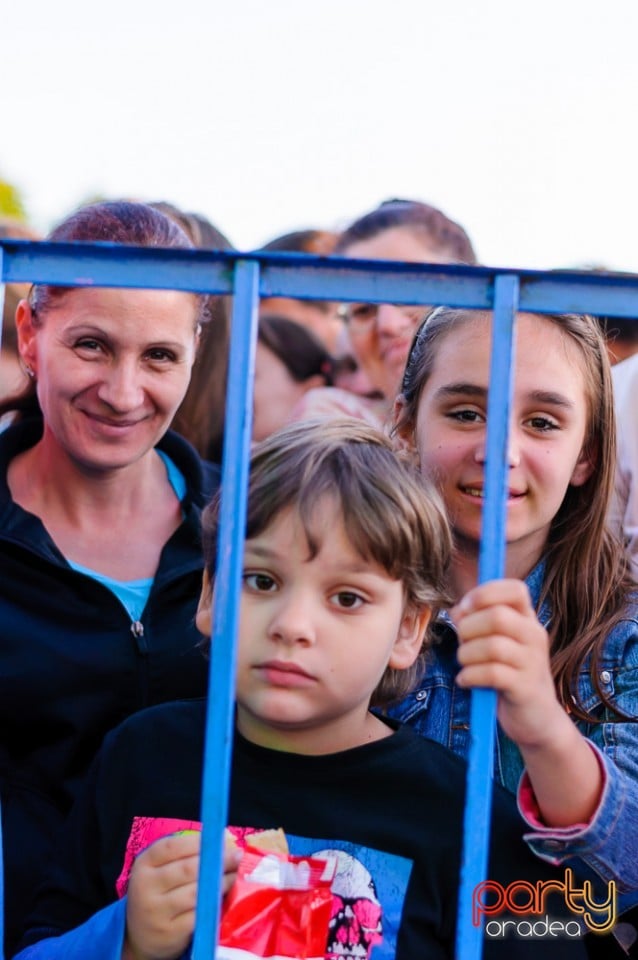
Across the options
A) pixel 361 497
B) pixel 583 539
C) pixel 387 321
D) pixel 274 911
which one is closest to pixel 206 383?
pixel 387 321

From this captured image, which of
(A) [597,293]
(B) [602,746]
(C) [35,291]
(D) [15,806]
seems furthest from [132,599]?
(A) [597,293]

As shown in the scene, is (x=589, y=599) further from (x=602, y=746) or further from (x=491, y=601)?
(x=491, y=601)

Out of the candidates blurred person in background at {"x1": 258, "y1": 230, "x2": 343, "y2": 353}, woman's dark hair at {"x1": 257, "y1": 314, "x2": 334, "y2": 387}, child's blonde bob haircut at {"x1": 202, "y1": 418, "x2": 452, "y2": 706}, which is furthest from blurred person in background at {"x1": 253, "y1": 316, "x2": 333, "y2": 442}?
child's blonde bob haircut at {"x1": 202, "y1": 418, "x2": 452, "y2": 706}

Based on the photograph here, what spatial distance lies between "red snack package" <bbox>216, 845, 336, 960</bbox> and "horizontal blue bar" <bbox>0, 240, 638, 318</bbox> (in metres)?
0.79

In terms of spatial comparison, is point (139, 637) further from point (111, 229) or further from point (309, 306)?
point (309, 306)

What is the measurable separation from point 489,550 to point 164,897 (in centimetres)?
61

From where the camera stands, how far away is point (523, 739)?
170 centimetres

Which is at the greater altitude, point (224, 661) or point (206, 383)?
point (206, 383)

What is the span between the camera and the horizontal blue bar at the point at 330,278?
1.54 metres

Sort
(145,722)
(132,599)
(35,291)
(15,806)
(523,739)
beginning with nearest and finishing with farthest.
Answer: (523,739)
(145,722)
(15,806)
(132,599)
(35,291)

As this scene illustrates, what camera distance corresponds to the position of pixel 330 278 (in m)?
1.55

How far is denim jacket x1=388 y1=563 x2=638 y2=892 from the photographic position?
182cm

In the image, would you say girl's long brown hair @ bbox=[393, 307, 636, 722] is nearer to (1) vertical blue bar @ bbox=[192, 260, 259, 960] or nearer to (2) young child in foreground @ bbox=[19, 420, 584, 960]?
(2) young child in foreground @ bbox=[19, 420, 584, 960]

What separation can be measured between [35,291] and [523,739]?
1568 millimetres
